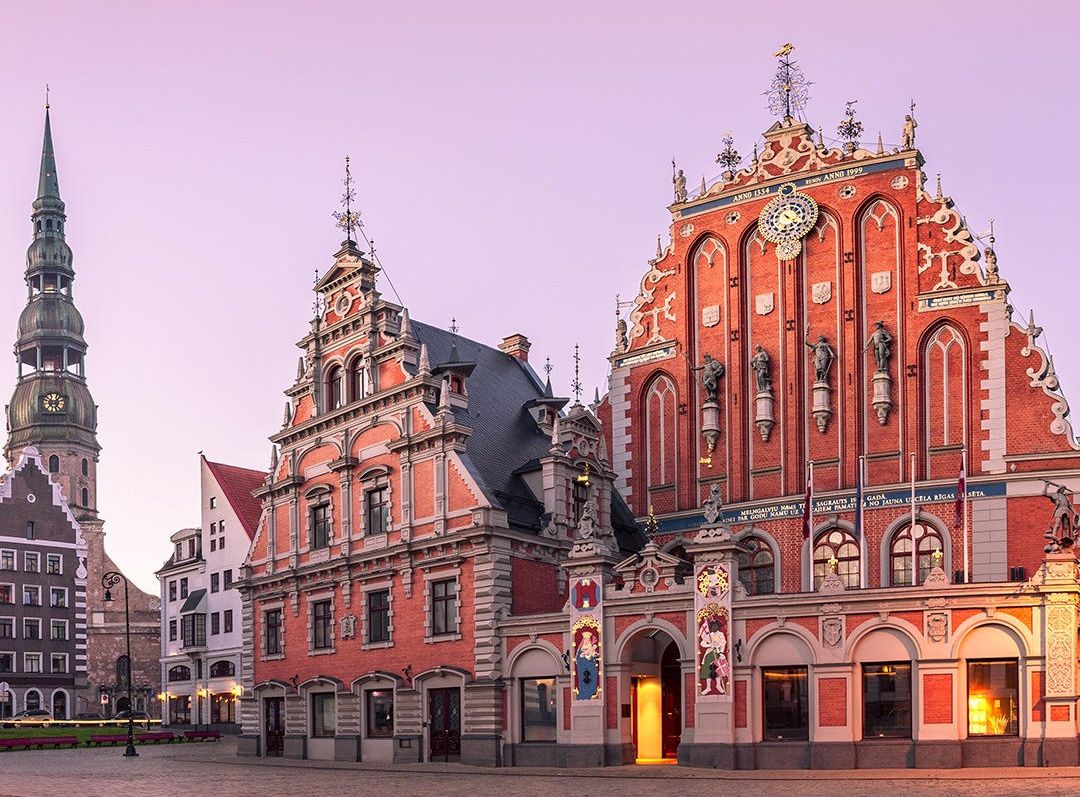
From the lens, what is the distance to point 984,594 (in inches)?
1328

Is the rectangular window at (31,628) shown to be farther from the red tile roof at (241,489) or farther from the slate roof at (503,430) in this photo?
the slate roof at (503,430)

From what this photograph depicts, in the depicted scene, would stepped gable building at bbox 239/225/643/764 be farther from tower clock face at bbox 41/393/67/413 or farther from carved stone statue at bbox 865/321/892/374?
tower clock face at bbox 41/393/67/413

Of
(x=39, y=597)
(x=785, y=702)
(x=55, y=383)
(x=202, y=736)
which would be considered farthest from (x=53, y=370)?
(x=785, y=702)

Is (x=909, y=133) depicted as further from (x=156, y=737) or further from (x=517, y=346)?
(x=156, y=737)

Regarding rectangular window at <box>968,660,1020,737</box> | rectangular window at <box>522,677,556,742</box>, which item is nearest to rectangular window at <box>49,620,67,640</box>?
rectangular window at <box>522,677,556,742</box>

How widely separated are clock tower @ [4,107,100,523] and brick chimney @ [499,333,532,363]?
71968 millimetres

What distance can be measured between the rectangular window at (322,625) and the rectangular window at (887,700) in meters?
19.8

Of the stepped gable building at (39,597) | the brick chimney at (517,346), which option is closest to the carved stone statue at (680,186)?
the brick chimney at (517,346)

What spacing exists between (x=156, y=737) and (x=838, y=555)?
33486 millimetres

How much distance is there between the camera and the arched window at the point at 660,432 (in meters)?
46.1

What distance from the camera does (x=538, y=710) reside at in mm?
40656

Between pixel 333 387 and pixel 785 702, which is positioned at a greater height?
pixel 333 387

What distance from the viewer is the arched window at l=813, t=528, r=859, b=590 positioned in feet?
136

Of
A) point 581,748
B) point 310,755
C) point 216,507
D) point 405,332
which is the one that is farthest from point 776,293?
point 216,507
